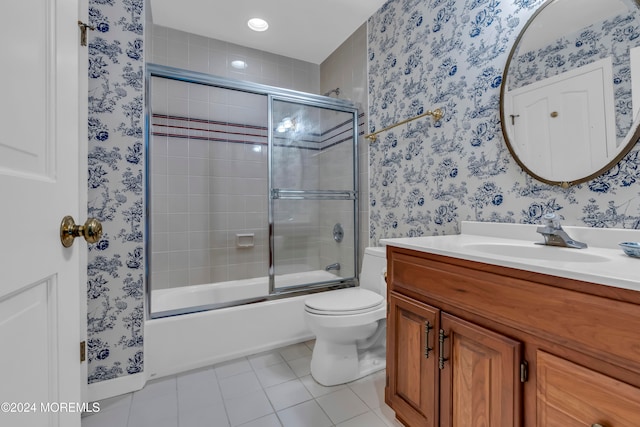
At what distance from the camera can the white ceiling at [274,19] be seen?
2.06 meters

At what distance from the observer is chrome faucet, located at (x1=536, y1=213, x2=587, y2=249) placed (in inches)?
40.5

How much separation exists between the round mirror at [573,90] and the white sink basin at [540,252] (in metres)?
0.30

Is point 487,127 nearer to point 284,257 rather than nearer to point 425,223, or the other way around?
point 425,223

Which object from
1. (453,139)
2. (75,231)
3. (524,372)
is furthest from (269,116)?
(524,372)

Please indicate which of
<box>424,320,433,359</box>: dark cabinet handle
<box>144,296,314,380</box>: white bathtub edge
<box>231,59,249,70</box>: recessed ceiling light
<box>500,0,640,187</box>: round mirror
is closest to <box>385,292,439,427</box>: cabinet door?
<box>424,320,433,359</box>: dark cabinet handle

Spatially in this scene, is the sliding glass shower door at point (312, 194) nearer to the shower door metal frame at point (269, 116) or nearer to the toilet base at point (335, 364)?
the shower door metal frame at point (269, 116)

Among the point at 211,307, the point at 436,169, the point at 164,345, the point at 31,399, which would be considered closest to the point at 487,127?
the point at 436,169

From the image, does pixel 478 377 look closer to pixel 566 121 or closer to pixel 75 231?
pixel 566 121

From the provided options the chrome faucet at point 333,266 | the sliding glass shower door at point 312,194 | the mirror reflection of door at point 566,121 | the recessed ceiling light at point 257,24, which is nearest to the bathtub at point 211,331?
the sliding glass shower door at point 312,194

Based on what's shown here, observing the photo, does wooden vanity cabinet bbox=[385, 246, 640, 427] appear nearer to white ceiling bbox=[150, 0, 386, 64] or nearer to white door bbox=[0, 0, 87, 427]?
white door bbox=[0, 0, 87, 427]

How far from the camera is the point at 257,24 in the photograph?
228cm

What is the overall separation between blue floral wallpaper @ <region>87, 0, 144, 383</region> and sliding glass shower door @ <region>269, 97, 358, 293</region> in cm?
90

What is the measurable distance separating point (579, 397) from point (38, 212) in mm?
1230

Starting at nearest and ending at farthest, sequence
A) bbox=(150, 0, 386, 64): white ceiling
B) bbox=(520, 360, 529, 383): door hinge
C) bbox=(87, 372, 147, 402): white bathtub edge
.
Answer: bbox=(520, 360, 529, 383): door hinge < bbox=(87, 372, 147, 402): white bathtub edge < bbox=(150, 0, 386, 64): white ceiling
